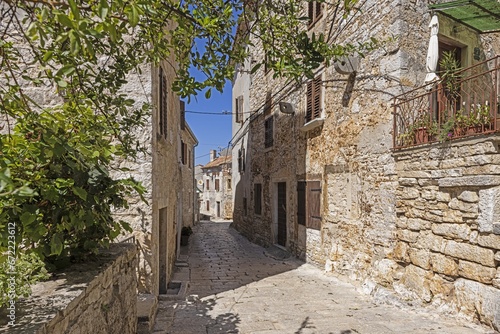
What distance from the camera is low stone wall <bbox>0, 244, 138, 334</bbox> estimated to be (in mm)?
1757

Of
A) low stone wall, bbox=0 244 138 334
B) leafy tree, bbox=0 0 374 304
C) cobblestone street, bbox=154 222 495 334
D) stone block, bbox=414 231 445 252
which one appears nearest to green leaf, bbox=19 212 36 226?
leafy tree, bbox=0 0 374 304

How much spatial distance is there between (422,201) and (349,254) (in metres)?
2.27

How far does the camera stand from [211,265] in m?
8.81

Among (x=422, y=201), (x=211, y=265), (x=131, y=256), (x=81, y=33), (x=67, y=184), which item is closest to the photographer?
(x=81, y=33)

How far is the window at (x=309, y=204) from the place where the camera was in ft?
26.8

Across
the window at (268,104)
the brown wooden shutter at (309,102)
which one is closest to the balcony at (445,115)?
the brown wooden shutter at (309,102)

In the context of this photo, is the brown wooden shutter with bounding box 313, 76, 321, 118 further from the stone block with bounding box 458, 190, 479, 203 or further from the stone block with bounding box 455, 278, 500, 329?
the stone block with bounding box 455, 278, 500, 329

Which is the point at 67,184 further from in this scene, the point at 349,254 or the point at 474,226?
the point at 349,254

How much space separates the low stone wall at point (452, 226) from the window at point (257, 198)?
721cm

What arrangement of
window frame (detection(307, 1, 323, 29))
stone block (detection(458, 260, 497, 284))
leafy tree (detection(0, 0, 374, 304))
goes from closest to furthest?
leafy tree (detection(0, 0, 374, 304)) < stone block (detection(458, 260, 497, 284)) < window frame (detection(307, 1, 323, 29))

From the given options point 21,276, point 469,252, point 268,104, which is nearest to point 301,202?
point 268,104

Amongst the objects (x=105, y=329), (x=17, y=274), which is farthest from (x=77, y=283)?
(x=105, y=329)

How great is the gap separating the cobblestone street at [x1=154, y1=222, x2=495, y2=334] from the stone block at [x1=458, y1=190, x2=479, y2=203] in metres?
1.64

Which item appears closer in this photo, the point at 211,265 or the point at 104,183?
the point at 104,183
